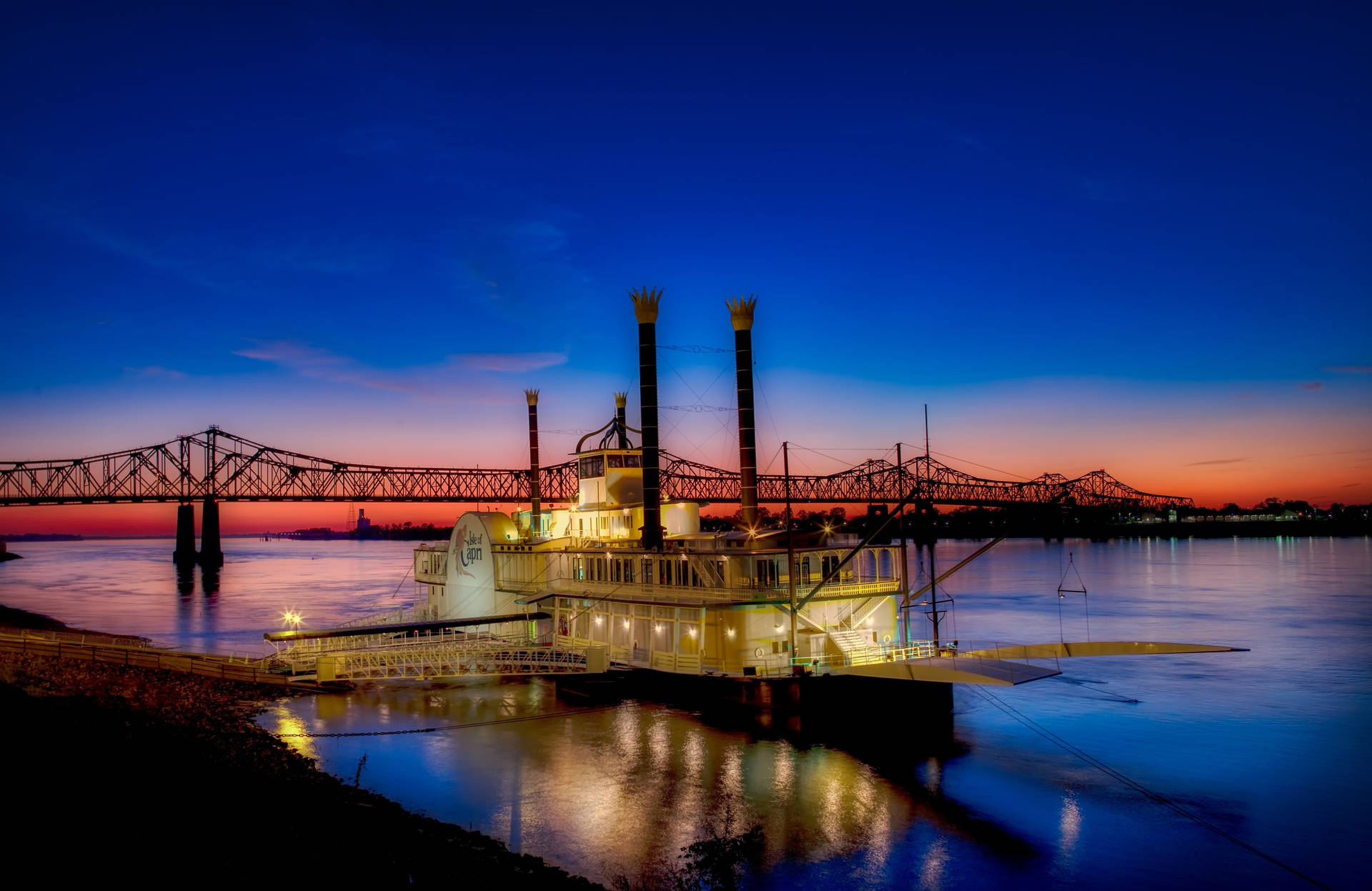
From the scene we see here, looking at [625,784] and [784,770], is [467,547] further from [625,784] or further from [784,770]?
[784,770]

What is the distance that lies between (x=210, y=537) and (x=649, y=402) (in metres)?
133

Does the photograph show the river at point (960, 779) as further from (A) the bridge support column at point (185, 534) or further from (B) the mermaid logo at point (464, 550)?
(A) the bridge support column at point (185, 534)

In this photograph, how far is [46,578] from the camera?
5207 inches

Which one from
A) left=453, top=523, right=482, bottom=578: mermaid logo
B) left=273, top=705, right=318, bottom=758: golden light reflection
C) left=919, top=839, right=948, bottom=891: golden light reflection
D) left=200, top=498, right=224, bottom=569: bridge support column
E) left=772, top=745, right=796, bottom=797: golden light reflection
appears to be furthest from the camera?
left=200, top=498, right=224, bottom=569: bridge support column

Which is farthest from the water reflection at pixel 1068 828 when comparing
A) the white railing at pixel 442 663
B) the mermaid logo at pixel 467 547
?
the mermaid logo at pixel 467 547

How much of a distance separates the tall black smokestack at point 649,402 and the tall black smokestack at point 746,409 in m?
3.31

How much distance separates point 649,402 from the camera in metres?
36.9

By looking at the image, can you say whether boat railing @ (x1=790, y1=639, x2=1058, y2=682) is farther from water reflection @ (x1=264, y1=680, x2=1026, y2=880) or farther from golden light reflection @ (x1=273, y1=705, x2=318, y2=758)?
golden light reflection @ (x1=273, y1=705, x2=318, y2=758)

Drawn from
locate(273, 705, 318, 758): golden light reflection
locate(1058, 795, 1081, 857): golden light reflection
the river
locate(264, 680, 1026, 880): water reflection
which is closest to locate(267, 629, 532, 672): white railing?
the river

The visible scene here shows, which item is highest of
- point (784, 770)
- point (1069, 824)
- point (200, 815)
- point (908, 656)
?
point (908, 656)

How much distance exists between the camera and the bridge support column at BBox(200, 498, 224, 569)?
458ft

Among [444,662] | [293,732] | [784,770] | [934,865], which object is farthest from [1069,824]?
[293,732]

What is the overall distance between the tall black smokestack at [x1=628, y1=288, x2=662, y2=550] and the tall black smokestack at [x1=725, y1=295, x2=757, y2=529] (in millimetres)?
3310

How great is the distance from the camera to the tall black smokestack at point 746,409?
109 ft
